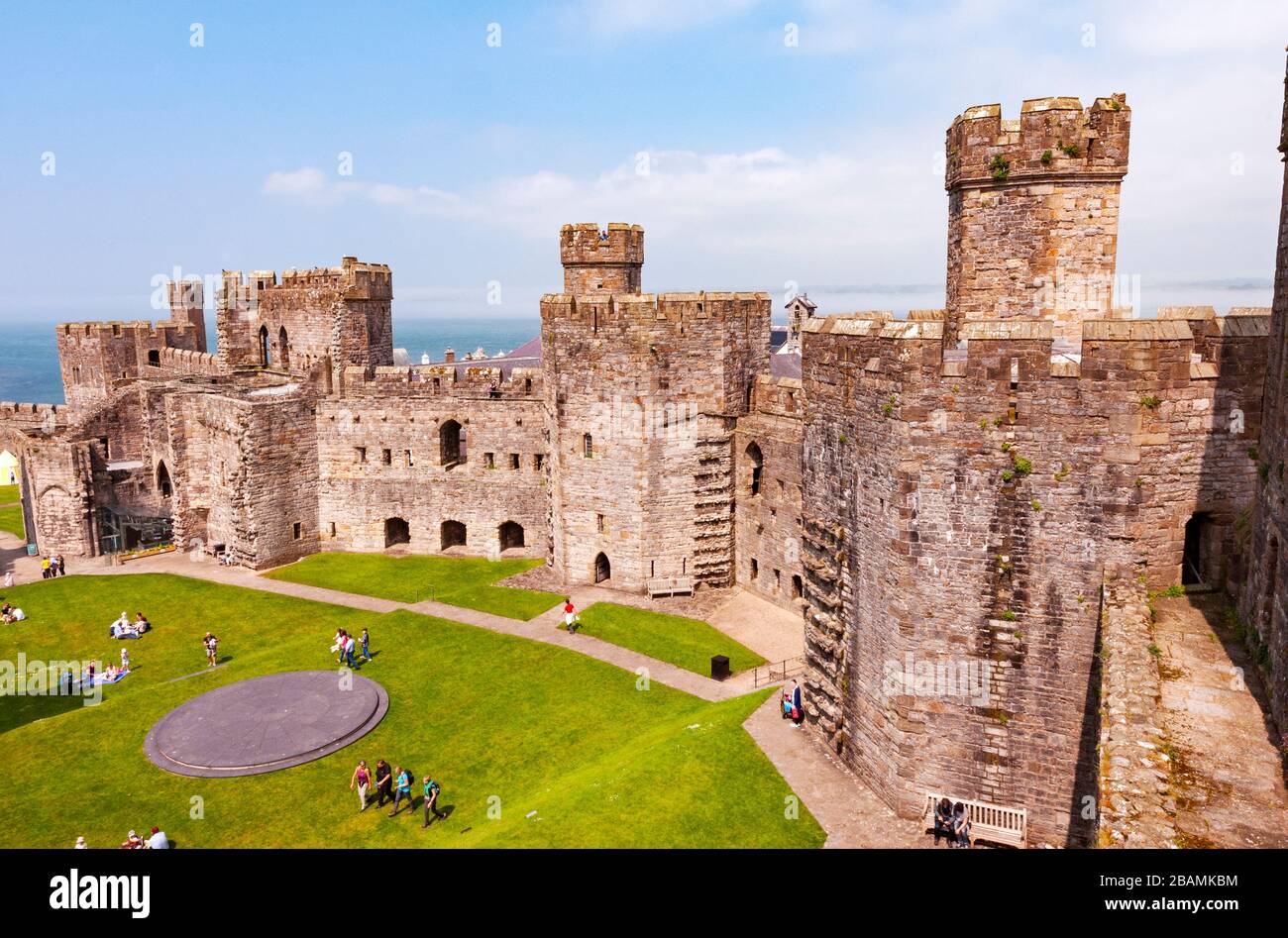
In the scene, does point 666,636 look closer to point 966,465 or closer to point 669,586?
point 669,586

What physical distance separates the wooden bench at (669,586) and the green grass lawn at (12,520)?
32541 mm

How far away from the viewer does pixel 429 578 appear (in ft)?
110

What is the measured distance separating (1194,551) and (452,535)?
95.0 feet

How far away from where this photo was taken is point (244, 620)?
97.1ft

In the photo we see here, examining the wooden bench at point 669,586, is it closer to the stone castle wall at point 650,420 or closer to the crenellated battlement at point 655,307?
the stone castle wall at point 650,420

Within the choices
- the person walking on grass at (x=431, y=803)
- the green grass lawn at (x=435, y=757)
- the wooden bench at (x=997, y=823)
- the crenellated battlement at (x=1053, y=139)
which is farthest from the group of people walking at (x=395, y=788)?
the crenellated battlement at (x=1053, y=139)

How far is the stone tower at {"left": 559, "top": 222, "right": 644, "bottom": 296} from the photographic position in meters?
33.8

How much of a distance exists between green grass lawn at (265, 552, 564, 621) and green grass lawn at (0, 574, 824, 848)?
93.9 inches

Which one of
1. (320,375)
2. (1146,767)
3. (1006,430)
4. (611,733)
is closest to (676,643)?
(611,733)

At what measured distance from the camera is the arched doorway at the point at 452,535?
121 ft

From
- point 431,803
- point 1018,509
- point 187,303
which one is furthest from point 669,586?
point 187,303

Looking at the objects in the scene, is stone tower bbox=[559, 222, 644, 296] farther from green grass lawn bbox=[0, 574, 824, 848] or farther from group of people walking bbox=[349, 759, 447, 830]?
group of people walking bbox=[349, 759, 447, 830]

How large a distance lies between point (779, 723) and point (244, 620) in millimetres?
19178

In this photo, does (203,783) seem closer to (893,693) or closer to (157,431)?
(893,693)
